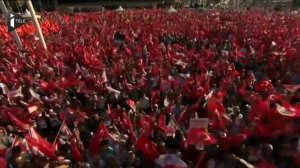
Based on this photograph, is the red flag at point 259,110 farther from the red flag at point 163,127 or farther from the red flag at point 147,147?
the red flag at point 147,147

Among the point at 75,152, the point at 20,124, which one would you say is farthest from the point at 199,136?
the point at 20,124

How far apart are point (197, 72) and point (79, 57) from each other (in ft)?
5.29

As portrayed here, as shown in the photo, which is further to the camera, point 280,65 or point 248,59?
point 248,59

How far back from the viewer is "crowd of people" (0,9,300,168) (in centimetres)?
224

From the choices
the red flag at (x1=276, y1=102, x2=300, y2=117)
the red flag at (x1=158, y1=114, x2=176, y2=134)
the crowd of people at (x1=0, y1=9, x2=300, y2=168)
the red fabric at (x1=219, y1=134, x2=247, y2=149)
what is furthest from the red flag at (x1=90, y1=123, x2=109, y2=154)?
the red flag at (x1=276, y1=102, x2=300, y2=117)

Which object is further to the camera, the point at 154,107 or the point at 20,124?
the point at 154,107

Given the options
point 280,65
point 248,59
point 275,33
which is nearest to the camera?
point 280,65

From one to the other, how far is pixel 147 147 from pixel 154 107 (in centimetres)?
96

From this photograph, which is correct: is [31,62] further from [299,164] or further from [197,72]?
[299,164]

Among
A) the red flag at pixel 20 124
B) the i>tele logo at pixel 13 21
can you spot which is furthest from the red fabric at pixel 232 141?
the i>tele logo at pixel 13 21

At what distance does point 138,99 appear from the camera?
3496mm

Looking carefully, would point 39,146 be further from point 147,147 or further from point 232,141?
point 232,141

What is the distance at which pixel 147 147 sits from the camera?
221 centimetres

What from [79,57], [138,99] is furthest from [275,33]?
[138,99]
